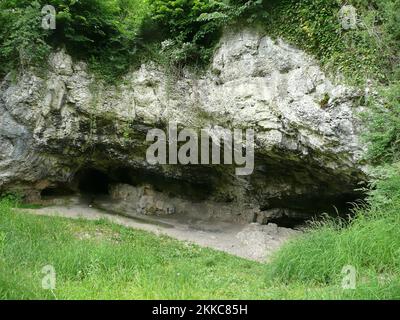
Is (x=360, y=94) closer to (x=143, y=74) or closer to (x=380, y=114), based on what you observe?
(x=380, y=114)

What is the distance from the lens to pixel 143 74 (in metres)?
11.9

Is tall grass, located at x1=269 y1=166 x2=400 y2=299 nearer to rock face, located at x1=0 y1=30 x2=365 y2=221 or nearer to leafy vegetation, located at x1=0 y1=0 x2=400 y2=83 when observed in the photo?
rock face, located at x1=0 y1=30 x2=365 y2=221

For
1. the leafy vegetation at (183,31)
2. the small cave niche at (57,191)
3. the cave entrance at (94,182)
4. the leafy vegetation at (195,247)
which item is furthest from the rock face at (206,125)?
the leafy vegetation at (195,247)

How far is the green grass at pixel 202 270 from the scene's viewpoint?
5.61 metres

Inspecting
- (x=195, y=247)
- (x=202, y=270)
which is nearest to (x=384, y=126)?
(x=202, y=270)

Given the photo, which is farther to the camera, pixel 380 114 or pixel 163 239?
pixel 163 239

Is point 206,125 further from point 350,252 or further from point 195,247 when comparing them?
point 350,252

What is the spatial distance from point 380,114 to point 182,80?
521 cm

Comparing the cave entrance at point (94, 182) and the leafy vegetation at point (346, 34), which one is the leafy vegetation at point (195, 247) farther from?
the cave entrance at point (94, 182)

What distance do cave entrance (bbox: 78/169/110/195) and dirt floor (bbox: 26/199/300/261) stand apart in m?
0.98

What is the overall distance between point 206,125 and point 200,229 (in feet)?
10.0

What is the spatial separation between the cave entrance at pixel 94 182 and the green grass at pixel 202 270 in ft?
18.9

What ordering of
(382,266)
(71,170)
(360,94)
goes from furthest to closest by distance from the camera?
(71,170) → (360,94) → (382,266)
